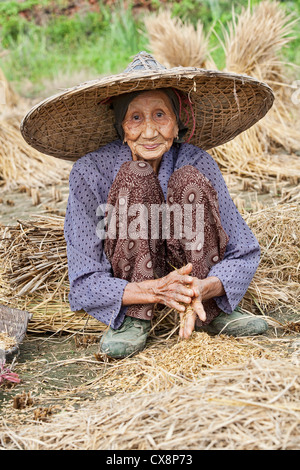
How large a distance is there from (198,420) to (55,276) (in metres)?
1.46

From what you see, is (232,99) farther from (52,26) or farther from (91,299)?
(52,26)

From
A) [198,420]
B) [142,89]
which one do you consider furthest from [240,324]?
[142,89]

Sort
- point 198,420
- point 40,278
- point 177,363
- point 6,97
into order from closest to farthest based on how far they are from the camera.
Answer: point 198,420
point 177,363
point 40,278
point 6,97

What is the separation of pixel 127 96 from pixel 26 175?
3257mm

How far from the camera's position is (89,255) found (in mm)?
2438

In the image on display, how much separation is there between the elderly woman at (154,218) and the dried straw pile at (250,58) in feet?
8.29

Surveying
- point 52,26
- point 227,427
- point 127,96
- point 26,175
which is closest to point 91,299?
point 127,96

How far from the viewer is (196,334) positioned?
7.34ft

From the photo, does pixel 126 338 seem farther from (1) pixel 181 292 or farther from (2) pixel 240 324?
(2) pixel 240 324

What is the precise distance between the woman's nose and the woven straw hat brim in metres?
0.14

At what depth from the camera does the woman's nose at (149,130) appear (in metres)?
2.46

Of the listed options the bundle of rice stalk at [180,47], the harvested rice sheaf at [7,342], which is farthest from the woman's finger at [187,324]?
the bundle of rice stalk at [180,47]

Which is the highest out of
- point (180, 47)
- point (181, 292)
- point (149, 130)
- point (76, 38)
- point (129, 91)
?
point (76, 38)
